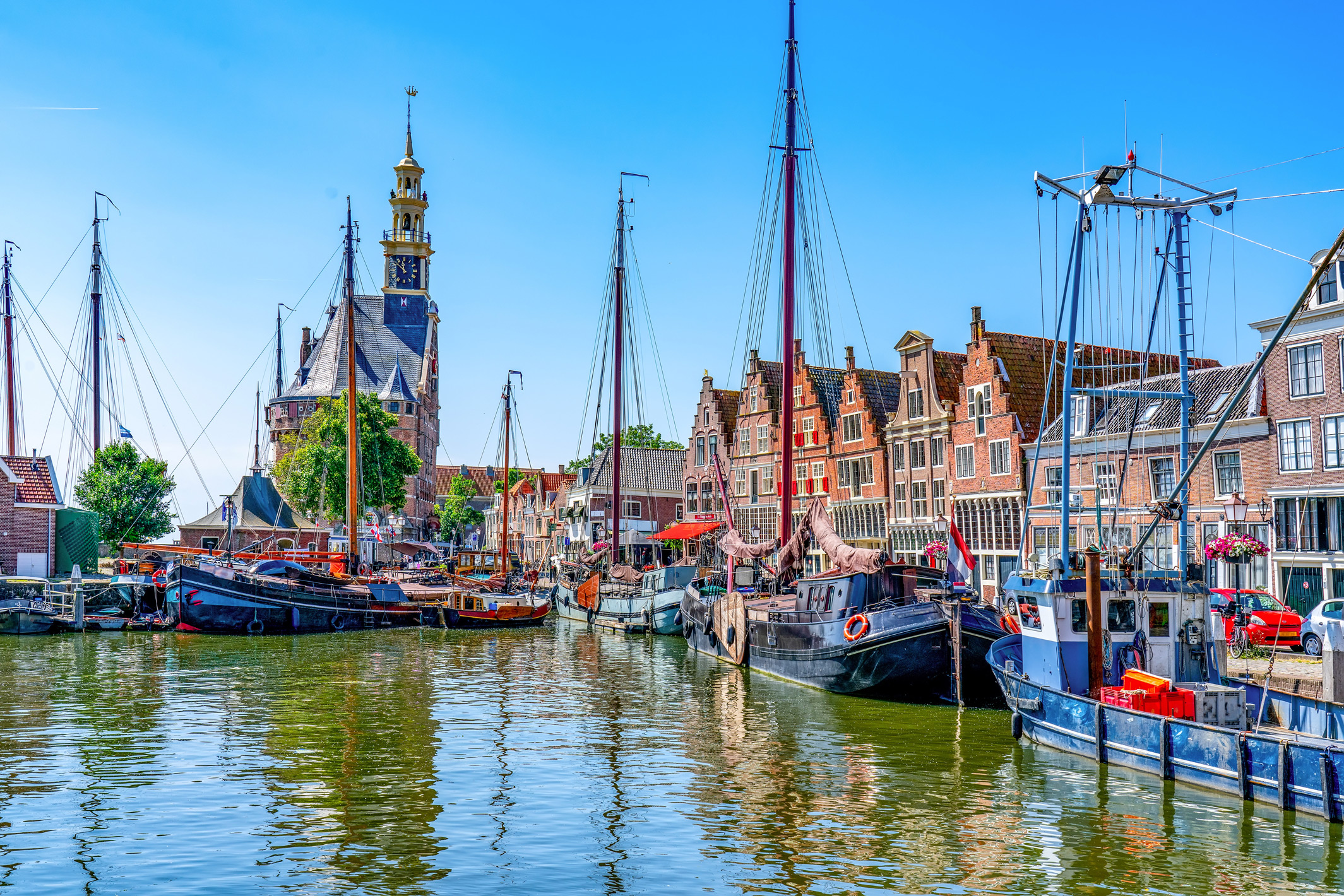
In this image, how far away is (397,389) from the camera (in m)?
140

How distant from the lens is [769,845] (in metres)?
16.0

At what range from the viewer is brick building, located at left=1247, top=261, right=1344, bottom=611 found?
36.5m

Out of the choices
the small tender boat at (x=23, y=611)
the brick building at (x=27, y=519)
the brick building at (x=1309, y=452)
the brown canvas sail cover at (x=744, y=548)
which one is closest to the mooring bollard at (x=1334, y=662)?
→ the brick building at (x=1309, y=452)

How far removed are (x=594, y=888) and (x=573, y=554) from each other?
82541 mm

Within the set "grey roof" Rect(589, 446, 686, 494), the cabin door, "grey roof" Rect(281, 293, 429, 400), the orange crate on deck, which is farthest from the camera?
"grey roof" Rect(281, 293, 429, 400)

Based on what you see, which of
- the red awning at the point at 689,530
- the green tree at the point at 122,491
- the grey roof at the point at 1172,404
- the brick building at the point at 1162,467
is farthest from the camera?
the green tree at the point at 122,491

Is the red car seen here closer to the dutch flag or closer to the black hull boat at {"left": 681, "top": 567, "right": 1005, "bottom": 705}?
the dutch flag

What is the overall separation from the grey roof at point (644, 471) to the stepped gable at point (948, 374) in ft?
114

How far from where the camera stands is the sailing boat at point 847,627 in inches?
1137

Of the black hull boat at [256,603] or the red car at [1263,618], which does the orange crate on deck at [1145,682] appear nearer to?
the red car at [1263,618]

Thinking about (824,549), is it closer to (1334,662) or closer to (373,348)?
(1334,662)

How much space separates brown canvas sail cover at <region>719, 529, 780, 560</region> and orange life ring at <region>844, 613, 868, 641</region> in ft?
37.4

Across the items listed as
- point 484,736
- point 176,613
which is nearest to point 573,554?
point 176,613

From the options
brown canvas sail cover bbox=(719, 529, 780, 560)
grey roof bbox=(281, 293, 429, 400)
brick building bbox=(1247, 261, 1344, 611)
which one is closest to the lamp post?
brick building bbox=(1247, 261, 1344, 611)
